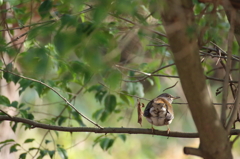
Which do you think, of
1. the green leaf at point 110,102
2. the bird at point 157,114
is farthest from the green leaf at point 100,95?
the bird at point 157,114

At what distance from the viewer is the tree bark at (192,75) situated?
161 cm

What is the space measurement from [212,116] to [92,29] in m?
0.73

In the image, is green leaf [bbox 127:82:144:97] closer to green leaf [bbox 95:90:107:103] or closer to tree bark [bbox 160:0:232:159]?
green leaf [bbox 95:90:107:103]

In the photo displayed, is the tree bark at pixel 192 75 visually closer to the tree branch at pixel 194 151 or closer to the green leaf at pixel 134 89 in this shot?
the tree branch at pixel 194 151

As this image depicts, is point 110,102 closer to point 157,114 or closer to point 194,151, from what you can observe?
point 157,114

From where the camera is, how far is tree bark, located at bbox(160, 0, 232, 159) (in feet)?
5.27

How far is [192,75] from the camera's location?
64.7 inches

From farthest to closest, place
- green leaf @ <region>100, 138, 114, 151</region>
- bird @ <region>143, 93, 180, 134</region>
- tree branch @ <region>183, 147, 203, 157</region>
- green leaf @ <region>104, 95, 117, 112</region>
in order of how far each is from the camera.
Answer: green leaf @ <region>104, 95, 117, 112</region> → green leaf @ <region>100, 138, 114, 151</region> → bird @ <region>143, 93, 180, 134</region> → tree branch @ <region>183, 147, 203, 157</region>

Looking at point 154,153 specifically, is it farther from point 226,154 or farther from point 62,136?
point 226,154

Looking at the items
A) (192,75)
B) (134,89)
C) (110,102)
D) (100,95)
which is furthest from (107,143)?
(192,75)

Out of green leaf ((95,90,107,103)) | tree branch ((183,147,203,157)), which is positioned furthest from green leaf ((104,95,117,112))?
tree branch ((183,147,203,157))

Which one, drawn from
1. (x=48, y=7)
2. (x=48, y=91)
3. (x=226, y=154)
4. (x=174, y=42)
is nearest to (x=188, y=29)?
(x=174, y=42)

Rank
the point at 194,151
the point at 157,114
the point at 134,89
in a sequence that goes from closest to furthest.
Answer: the point at 194,151 < the point at 157,114 < the point at 134,89

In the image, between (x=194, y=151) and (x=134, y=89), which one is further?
(x=134, y=89)
